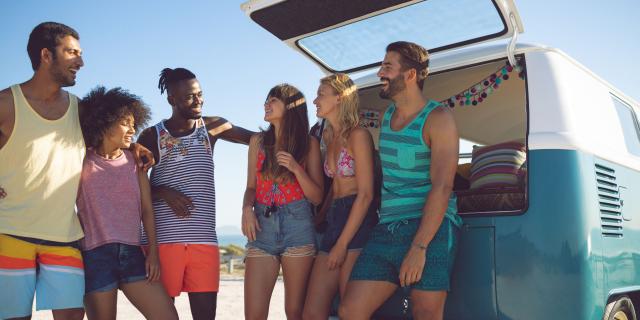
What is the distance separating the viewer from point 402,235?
9.67 feet

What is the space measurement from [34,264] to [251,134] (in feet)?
5.19

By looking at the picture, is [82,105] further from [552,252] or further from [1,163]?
[552,252]

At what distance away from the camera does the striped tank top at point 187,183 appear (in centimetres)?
361

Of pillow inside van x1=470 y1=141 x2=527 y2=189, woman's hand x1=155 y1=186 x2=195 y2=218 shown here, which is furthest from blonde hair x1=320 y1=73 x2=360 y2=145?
woman's hand x1=155 y1=186 x2=195 y2=218

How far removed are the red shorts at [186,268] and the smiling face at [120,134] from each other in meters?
0.65

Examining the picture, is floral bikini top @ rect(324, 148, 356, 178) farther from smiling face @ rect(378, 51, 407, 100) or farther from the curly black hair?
the curly black hair

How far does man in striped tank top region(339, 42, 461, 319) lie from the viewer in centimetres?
282

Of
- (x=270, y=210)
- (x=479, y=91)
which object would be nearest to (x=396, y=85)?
(x=270, y=210)

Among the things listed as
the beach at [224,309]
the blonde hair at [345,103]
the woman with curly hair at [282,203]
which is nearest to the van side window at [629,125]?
the blonde hair at [345,103]

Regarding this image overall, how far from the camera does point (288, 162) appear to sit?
3447mm

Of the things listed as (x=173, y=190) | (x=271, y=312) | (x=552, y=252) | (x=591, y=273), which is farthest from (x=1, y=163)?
(x=271, y=312)

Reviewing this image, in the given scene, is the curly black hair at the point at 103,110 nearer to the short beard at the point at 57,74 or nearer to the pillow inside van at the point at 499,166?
the short beard at the point at 57,74

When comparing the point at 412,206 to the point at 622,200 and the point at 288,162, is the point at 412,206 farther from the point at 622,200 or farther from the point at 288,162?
the point at 622,200

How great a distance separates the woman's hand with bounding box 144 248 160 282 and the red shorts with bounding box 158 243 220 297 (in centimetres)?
12
